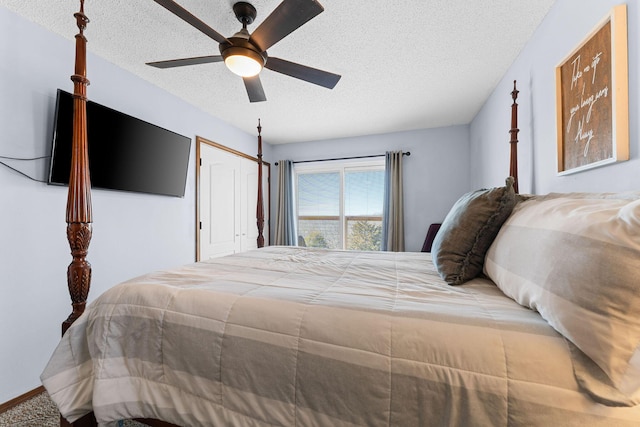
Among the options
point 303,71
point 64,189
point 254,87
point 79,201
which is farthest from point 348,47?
point 64,189

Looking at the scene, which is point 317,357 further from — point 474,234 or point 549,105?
point 549,105

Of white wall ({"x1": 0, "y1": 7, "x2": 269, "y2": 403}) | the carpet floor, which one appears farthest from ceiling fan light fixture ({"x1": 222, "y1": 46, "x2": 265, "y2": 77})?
the carpet floor

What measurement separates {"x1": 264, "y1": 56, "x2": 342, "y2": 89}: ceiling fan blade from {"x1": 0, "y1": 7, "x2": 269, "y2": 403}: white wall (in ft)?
5.27

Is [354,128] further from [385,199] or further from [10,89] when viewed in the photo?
[10,89]

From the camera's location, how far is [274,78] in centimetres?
254

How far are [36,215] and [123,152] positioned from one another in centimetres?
79

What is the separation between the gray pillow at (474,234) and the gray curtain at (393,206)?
2829mm

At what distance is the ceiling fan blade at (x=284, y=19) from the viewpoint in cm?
127

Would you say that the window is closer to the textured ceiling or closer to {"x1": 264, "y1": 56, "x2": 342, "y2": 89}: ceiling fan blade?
the textured ceiling

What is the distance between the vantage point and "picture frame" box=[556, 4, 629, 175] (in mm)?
1162

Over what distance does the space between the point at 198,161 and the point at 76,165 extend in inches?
82.9

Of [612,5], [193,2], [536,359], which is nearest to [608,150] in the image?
[612,5]

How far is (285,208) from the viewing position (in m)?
4.70

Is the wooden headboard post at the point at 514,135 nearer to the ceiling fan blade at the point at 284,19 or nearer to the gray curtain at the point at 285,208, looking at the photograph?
the ceiling fan blade at the point at 284,19
